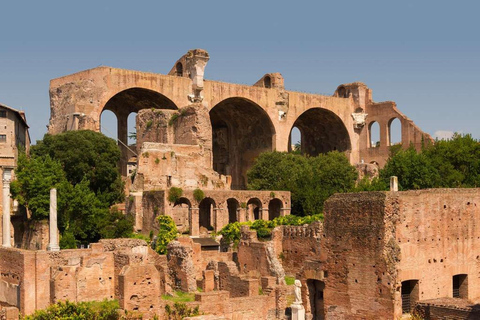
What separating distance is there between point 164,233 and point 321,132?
31112 millimetres

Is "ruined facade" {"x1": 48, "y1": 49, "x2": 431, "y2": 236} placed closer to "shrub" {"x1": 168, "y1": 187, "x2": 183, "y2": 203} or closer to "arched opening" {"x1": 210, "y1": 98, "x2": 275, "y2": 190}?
"arched opening" {"x1": 210, "y1": 98, "x2": 275, "y2": 190}

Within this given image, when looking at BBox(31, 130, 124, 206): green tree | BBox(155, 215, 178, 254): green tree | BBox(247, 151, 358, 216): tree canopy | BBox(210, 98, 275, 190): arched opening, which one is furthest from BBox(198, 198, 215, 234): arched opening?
BBox(210, 98, 275, 190): arched opening

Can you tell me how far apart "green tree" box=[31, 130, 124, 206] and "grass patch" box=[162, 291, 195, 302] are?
43.4 ft

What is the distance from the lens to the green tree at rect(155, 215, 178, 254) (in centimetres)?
2947

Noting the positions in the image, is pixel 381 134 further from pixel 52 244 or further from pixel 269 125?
pixel 52 244

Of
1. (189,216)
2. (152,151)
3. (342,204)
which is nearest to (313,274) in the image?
(342,204)

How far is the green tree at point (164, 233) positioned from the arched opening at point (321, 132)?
1069 inches

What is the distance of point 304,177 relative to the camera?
132ft

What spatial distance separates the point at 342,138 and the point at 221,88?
13.4m

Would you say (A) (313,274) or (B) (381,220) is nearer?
(B) (381,220)

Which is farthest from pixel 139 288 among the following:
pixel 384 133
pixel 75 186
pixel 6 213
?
pixel 384 133

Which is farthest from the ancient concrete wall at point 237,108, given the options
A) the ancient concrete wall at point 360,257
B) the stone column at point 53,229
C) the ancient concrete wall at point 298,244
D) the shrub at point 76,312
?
the ancient concrete wall at point 360,257

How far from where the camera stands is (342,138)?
57750mm

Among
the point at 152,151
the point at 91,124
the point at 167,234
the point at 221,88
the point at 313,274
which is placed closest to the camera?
the point at 313,274
